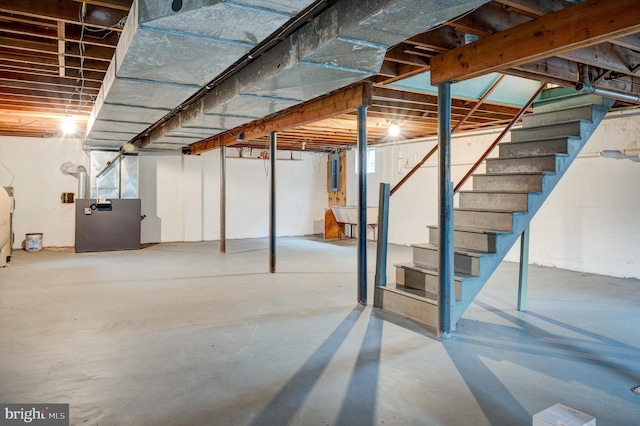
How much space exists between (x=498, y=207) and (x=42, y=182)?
8.48m

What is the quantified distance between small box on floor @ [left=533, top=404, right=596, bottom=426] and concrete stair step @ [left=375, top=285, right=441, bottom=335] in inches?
67.1

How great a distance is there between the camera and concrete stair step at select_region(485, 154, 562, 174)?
12.5 feet

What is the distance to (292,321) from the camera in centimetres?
361

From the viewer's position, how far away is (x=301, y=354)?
9.39 feet

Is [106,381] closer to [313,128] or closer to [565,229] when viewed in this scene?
[313,128]

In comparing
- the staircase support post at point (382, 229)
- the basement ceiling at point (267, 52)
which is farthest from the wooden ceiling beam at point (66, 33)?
the staircase support post at point (382, 229)

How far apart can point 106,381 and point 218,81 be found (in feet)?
8.88

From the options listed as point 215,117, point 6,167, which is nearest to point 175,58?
point 215,117

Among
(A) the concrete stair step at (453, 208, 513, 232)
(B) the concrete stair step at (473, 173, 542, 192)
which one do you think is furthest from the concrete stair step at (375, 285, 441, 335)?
(B) the concrete stair step at (473, 173, 542, 192)

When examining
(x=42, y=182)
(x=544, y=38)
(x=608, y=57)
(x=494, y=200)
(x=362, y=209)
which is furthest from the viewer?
(x=42, y=182)

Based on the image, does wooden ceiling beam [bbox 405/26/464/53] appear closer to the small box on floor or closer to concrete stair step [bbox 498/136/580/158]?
concrete stair step [bbox 498/136/580/158]

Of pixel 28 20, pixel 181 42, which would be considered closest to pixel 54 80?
pixel 28 20

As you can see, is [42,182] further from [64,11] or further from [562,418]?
[562,418]

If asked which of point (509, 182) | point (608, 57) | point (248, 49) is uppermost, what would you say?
point (608, 57)
